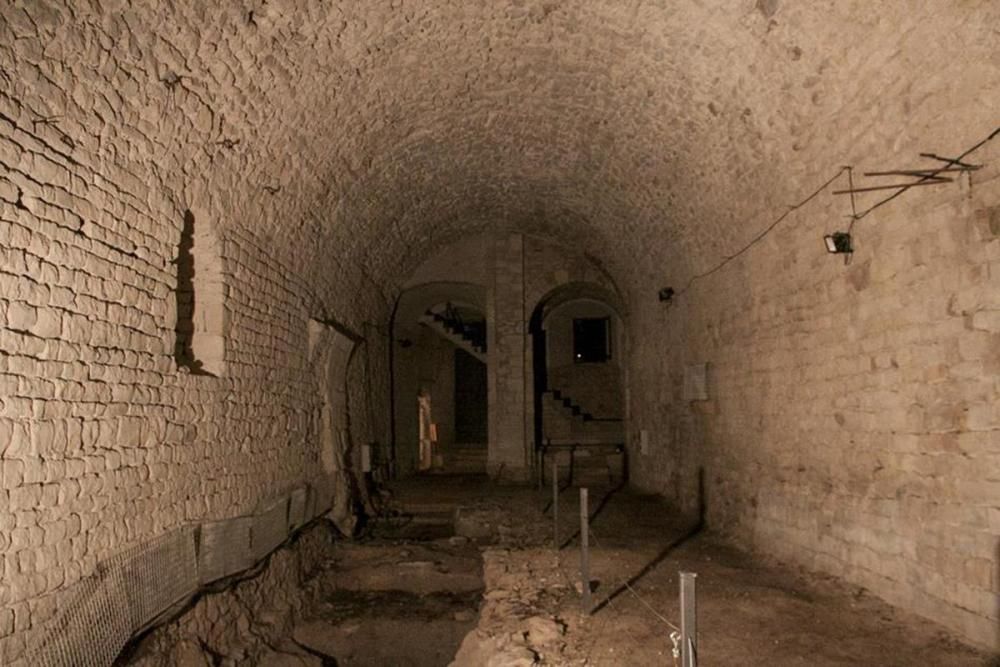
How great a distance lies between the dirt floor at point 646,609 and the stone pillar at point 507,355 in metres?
5.20

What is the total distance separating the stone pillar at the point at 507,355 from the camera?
15.4 meters

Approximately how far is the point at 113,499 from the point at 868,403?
5673 mm

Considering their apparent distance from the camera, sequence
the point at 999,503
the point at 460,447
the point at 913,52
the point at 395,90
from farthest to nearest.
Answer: the point at 460,447 < the point at 395,90 < the point at 913,52 < the point at 999,503

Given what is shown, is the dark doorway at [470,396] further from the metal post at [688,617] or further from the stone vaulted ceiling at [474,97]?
the metal post at [688,617]

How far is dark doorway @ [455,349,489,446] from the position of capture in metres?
25.9

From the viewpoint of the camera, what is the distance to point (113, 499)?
4.73 metres

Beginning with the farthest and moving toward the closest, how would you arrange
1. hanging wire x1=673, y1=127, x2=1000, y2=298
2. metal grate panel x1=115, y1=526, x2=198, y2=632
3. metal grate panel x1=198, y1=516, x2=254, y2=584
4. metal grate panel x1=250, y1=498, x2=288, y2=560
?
metal grate panel x1=250, y1=498, x2=288, y2=560 → metal grate panel x1=198, y1=516, x2=254, y2=584 → metal grate panel x1=115, y1=526, x2=198, y2=632 → hanging wire x1=673, y1=127, x2=1000, y2=298

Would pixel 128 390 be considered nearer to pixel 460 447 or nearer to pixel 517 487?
pixel 517 487

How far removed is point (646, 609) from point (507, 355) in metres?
9.99

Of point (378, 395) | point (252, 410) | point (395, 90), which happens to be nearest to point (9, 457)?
point (252, 410)

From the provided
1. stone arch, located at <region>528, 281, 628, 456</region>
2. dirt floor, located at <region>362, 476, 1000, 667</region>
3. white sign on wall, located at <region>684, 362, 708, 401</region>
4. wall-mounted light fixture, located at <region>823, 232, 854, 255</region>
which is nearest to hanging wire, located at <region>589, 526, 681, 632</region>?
dirt floor, located at <region>362, 476, 1000, 667</region>

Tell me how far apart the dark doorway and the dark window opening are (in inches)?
176

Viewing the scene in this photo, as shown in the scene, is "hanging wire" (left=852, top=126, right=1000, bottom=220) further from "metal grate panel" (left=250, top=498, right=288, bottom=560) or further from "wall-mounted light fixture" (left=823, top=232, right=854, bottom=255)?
"metal grate panel" (left=250, top=498, right=288, bottom=560)

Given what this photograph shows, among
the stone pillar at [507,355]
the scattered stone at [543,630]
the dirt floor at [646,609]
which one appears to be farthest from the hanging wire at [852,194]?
the stone pillar at [507,355]
